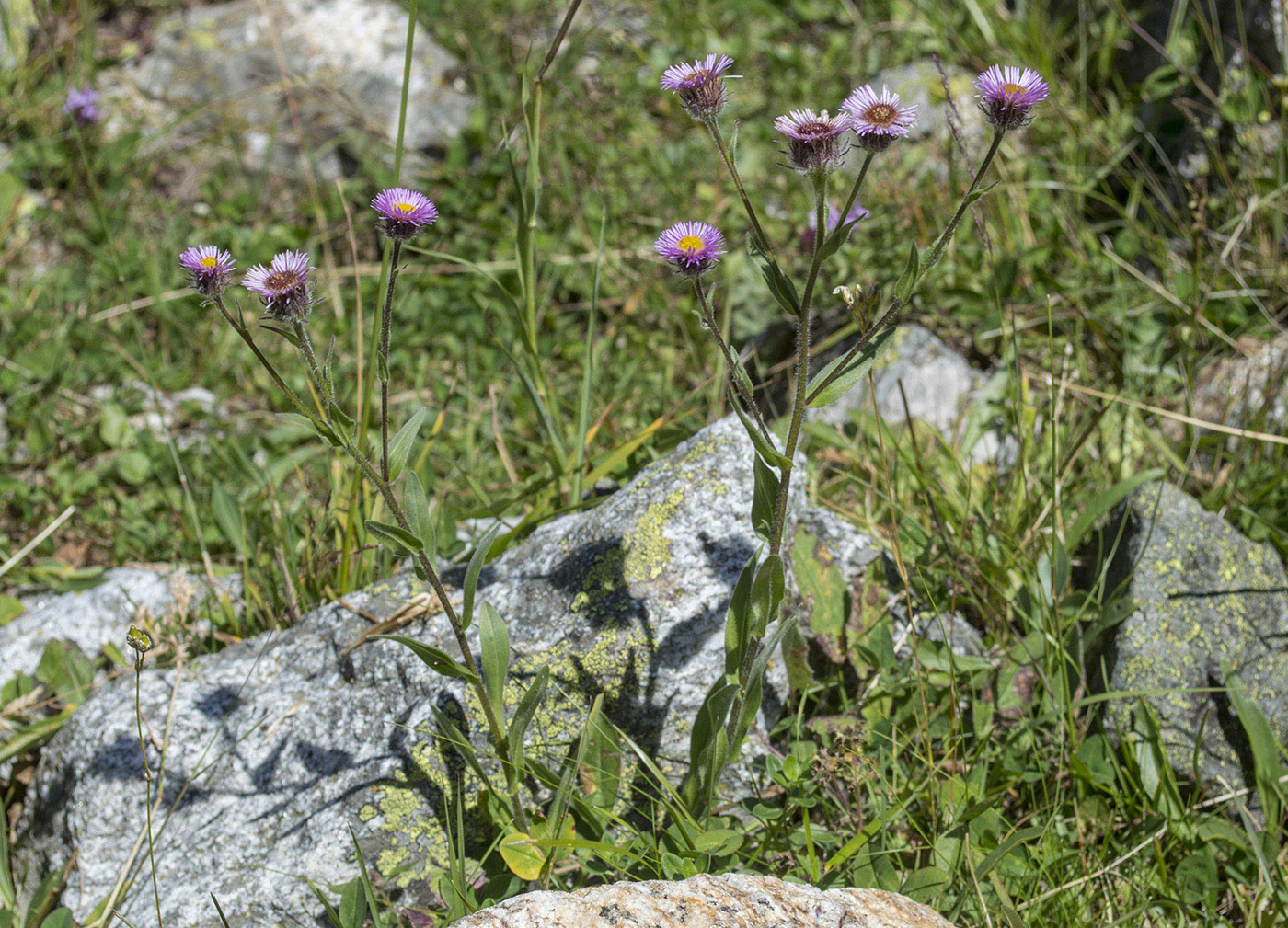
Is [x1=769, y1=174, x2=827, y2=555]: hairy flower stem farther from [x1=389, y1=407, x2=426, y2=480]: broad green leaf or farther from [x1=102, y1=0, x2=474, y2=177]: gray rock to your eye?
[x1=102, y1=0, x2=474, y2=177]: gray rock

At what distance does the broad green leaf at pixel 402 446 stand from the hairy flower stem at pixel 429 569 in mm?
34

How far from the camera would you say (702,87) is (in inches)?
58.1

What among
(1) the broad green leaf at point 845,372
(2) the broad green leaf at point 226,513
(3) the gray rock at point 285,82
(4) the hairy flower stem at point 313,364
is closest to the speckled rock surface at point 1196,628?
(1) the broad green leaf at point 845,372

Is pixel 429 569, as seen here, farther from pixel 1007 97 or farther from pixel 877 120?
pixel 1007 97

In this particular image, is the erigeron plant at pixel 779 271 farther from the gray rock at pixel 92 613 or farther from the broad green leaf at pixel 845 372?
the gray rock at pixel 92 613

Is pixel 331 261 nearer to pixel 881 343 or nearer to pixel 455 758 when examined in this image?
pixel 455 758

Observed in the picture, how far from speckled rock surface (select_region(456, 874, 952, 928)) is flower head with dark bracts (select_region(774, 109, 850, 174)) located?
1236 millimetres

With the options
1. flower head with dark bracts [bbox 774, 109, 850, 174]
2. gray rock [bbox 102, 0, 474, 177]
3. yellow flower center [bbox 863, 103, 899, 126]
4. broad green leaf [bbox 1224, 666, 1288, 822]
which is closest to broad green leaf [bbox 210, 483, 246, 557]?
flower head with dark bracts [bbox 774, 109, 850, 174]

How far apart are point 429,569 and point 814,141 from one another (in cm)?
102

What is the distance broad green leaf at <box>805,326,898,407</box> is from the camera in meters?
1.59

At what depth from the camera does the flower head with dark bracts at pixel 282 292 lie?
1.44m

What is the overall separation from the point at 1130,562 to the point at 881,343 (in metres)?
1.31

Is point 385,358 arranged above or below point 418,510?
above

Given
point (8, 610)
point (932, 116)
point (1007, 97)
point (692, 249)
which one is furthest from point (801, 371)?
point (932, 116)
